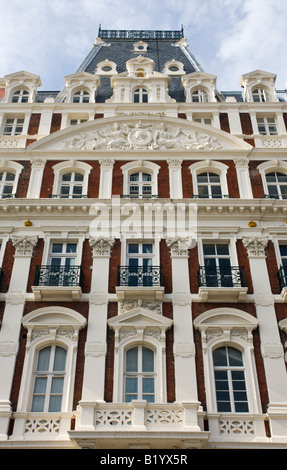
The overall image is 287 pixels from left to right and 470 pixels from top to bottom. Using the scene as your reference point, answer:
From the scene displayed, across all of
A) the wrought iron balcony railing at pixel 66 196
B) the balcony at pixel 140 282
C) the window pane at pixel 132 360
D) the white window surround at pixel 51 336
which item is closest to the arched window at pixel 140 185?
the wrought iron balcony railing at pixel 66 196

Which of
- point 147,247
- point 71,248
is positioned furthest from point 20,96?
point 147,247

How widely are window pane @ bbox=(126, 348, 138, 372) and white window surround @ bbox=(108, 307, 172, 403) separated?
0.20 metres

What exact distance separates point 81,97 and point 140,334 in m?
16.8

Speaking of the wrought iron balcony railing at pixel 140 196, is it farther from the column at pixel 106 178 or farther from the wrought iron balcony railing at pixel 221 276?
the wrought iron balcony railing at pixel 221 276

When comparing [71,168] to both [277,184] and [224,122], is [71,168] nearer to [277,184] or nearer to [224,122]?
[224,122]

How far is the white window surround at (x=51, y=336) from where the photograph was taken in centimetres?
2000

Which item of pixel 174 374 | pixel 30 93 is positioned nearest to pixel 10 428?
pixel 174 374

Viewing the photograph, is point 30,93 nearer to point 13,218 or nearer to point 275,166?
point 13,218

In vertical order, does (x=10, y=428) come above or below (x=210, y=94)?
below

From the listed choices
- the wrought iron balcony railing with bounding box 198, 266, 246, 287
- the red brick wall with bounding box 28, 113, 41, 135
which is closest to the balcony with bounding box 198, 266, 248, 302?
the wrought iron balcony railing with bounding box 198, 266, 246, 287

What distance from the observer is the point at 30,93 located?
32.2m

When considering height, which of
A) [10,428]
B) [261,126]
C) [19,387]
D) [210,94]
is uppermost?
[210,94]

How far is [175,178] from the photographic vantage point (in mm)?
27203

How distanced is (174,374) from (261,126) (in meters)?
16.2
